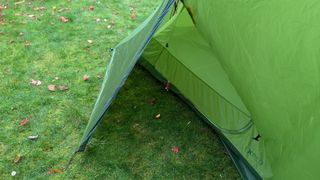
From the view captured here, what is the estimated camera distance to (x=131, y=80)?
405cm

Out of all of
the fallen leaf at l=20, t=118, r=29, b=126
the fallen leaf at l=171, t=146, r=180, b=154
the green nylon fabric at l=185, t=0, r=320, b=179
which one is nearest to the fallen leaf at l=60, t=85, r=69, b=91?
the fallen leaf at l=20, t=118, r=29, b=126

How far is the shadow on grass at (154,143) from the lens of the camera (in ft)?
10.2

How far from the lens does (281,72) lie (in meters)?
2.09

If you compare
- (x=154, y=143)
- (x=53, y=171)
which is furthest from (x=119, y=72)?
(x=53, y=171)

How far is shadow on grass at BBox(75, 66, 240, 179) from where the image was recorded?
3.10m

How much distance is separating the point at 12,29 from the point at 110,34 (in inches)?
45.7

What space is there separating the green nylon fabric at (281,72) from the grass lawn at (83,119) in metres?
1.06

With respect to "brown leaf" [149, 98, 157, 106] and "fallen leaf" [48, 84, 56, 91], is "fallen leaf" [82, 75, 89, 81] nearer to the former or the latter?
"fallen leaf" [48, 84, 56, 91]

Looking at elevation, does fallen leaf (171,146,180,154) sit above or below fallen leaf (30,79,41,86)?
above

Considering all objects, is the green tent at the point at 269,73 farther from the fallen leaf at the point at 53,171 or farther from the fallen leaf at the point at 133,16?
the fallen leaf at the point at 133,16

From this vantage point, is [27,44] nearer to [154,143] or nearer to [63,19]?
[63,19]

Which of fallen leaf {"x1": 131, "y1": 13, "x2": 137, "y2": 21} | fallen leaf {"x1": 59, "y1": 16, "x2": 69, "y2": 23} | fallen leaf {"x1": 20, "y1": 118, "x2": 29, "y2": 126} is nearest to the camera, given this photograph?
fallen leaf {"x1": 20, "y1": 118, "x2": 29, "y2": 126}

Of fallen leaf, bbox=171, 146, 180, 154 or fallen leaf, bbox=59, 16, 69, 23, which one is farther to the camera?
fallen leaf, bbox=59, 16, 69, 23

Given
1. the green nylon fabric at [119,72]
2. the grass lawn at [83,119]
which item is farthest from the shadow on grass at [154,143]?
the green nylon fabric at [119,72]
